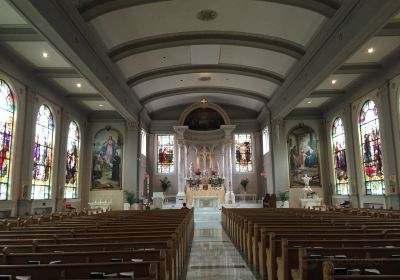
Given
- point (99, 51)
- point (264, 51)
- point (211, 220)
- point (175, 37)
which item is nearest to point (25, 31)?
point (99, 51)

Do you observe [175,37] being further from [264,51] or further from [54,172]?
[54,172]

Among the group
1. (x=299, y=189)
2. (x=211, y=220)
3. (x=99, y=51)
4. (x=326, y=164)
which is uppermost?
(x=99, y=51)

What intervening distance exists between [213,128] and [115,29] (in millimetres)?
13672

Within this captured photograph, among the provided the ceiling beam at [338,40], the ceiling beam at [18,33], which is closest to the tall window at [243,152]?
the ceiling beam at [338,40]

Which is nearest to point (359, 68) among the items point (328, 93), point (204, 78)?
point (328, 93)

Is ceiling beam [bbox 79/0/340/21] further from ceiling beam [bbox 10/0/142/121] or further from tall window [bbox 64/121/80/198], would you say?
tall window [bbox 64/121/80/198]

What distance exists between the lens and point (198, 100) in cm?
2380

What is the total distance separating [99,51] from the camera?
11906 mm

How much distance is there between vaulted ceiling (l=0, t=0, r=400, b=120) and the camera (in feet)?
29.8

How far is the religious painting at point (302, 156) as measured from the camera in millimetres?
19500

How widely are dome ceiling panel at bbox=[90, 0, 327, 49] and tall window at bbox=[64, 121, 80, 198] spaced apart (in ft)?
23.3

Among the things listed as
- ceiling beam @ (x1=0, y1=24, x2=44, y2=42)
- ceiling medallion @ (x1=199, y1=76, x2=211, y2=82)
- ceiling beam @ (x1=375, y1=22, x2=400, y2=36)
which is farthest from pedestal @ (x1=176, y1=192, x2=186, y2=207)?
ceiling beam @ (x1=375, y1=22, x2=400, y2=36)

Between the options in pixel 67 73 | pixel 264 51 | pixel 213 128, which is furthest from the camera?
pixel 213 128

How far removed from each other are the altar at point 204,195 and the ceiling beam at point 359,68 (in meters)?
10.9
